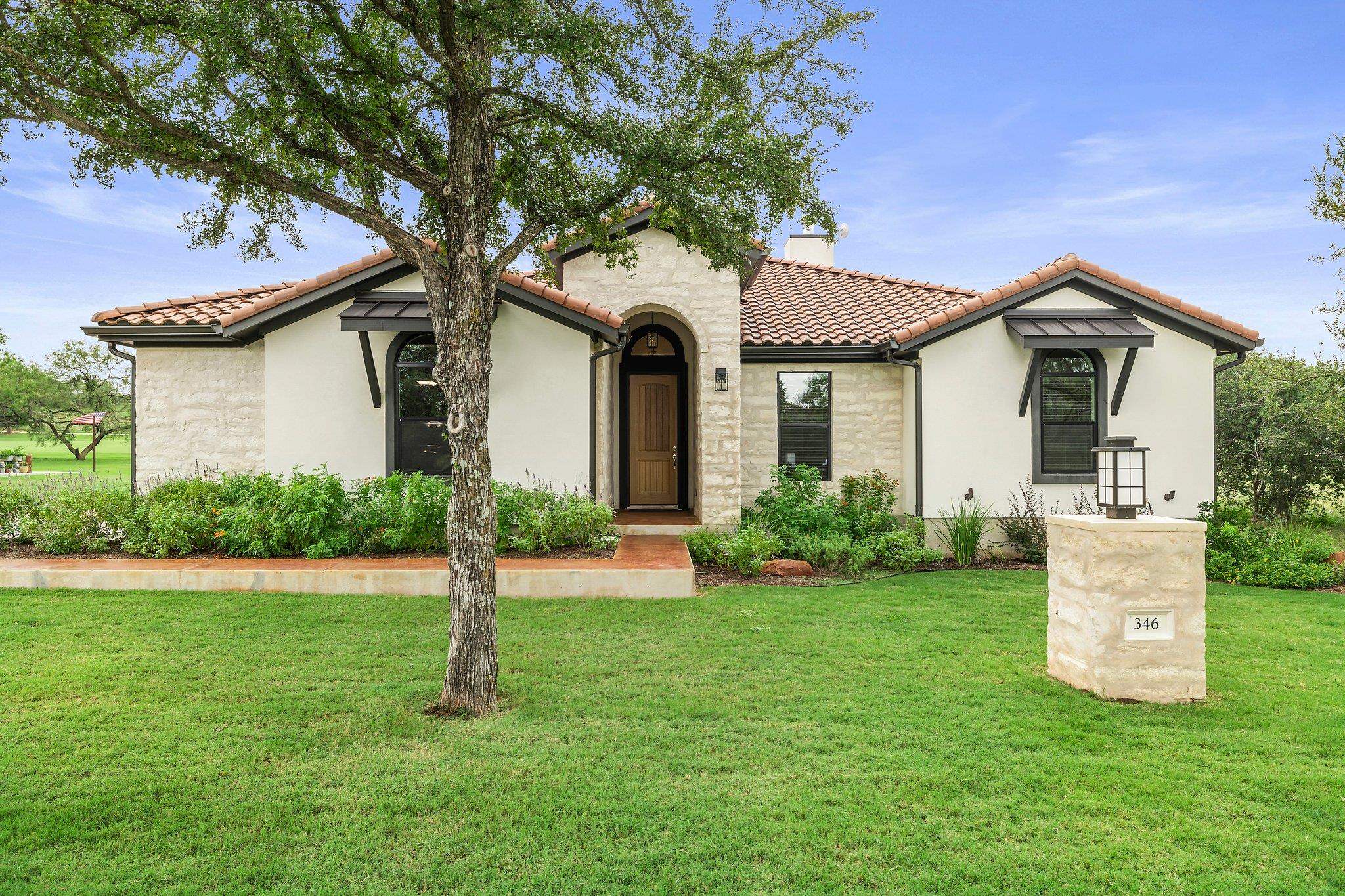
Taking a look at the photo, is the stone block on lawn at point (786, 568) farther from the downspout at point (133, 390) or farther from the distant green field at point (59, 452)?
the distant green field at point (59, 452)

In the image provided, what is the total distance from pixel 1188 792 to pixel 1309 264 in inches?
464

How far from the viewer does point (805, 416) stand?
38.8ft

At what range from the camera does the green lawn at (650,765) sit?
2.97m

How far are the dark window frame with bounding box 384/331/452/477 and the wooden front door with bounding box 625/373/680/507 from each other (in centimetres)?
422

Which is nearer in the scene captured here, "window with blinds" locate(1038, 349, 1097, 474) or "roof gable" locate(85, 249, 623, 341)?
"roof gable" locate(85, 249, 623, 341)

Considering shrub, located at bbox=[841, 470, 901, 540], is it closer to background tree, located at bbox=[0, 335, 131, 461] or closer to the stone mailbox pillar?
the stone mailbox pillar

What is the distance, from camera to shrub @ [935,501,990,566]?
1024cm

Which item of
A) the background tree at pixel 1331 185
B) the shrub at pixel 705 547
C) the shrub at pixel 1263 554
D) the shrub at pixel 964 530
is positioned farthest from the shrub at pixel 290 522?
the background tree at pixel 1331 185

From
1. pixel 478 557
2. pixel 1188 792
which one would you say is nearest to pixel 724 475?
pixel 478 557

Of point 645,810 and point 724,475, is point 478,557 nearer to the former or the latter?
point 645,810

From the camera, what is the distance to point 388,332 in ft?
33.8

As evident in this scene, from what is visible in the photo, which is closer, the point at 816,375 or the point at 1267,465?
the point at 816,375

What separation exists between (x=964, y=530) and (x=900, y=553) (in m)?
1.18

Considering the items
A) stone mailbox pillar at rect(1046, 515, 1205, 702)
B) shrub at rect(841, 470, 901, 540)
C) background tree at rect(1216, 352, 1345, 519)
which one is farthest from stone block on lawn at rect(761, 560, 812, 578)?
background tree at rect(1216, 352, 1345, 519)
